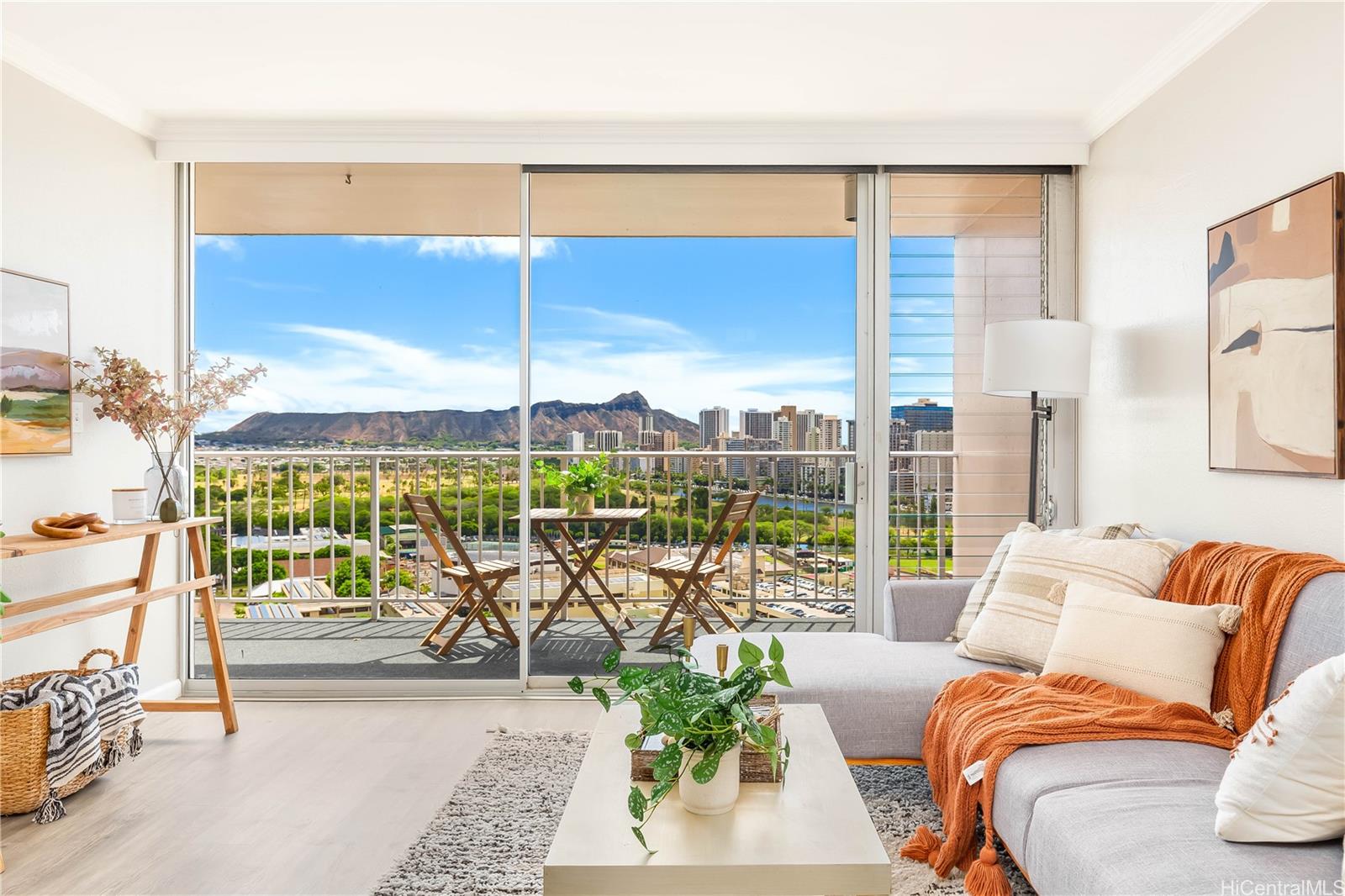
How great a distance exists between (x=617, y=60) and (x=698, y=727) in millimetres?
2350

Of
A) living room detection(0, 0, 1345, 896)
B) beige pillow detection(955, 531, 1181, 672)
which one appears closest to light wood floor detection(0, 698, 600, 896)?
living room detection(0, 0, 1345, 896)

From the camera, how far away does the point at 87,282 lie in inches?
122

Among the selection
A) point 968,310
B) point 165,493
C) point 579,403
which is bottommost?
point 165,493

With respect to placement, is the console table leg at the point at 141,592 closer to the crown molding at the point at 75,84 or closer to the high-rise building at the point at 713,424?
the crown molding at the point at 75,84

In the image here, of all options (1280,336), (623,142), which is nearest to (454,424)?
(623,142)

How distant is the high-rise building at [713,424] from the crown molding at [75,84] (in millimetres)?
3133

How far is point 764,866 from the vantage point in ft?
4.43

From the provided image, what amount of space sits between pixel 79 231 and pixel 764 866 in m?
3.30

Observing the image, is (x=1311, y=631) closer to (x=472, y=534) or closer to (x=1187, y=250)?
(x=1187, y=250)

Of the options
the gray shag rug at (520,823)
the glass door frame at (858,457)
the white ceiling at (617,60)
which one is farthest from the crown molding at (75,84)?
the gray shag rug at (520,823)

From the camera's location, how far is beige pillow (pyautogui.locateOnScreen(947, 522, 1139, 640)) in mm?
2811

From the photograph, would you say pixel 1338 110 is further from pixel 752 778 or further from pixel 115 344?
pixel 115 344

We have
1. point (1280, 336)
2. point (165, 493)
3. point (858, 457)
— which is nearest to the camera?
point (1280, 336)

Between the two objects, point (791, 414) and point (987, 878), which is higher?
point (791, 414)
